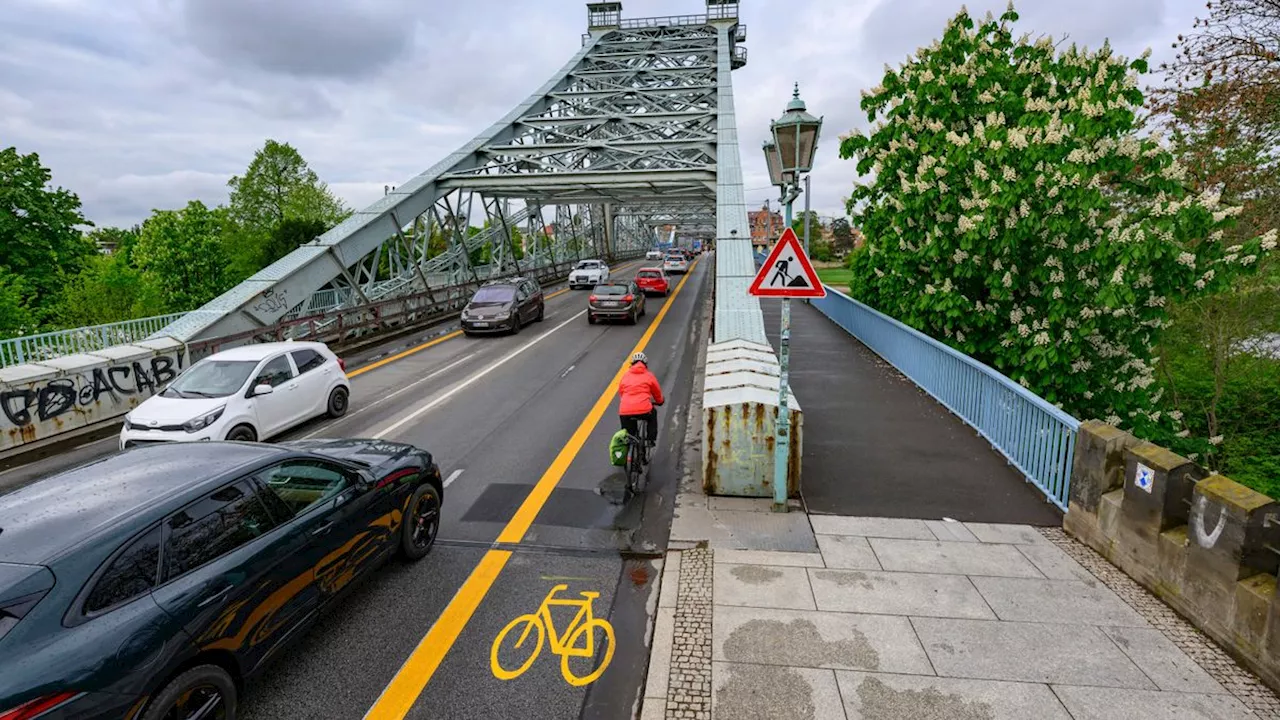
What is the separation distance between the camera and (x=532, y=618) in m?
4.84

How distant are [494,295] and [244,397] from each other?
12.1 m

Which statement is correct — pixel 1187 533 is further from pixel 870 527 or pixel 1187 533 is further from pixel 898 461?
pixel 898 461

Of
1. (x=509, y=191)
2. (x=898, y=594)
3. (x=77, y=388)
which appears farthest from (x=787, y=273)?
(x=509, y=191)

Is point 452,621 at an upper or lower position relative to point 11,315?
lower

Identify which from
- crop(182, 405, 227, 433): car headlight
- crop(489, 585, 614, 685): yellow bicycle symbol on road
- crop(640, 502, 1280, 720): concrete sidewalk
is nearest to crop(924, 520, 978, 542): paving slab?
crop(640, 502, 1280, 720): concrete sidewalk

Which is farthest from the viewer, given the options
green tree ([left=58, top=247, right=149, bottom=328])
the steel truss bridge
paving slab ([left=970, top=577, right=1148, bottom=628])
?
green tree ([left=58, top=247, right=149, bottom=328])

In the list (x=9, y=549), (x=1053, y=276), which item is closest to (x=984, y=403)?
(x=1053, y=276)

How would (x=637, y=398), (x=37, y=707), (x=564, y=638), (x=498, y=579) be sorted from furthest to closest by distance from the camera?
1. (x=637, y=398)
2. (x=498, y=579)
3. (x=564, y=638)
4. (x=37, y=707)

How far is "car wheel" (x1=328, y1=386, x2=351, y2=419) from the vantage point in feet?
35.3

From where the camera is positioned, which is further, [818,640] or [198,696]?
[818,640]

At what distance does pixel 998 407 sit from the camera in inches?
329

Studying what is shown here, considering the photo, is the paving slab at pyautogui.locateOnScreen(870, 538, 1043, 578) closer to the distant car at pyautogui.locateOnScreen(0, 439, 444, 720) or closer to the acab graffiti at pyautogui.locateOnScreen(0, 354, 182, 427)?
the distant car at pyautogui.locateOnScreen(0, 439, 444, 720)

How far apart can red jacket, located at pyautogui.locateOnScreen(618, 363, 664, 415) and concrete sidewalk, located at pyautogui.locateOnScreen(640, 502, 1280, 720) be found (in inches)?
73.1

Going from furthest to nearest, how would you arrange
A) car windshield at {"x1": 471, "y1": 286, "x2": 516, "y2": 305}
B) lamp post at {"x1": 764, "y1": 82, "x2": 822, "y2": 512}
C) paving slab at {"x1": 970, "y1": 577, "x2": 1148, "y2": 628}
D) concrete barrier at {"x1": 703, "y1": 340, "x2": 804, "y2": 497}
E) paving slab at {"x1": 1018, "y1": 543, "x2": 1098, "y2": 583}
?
car windshield at {"x1": 471, "y1": 286, "x2": 516, "y2": 305}, concrete barrier at {"x1": 703, "y1": 340, "x2": 804, "y2": 497}, lamp post at {"x1": 764, "y1": 82, "x2": 822, "y2": 512}, paving slab at {"x1": 1018, "y1": 543, "x2": 1098, "y2": 583}, paving slab at {"x1": 970, "y1": 577, "x2": 1148, "y2": 628}
